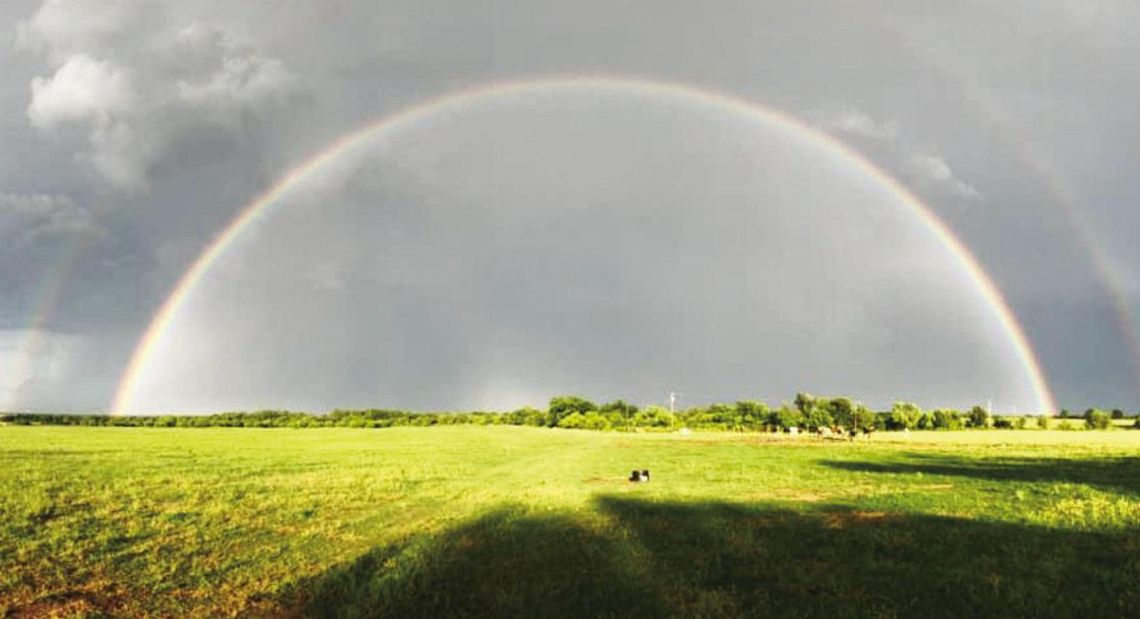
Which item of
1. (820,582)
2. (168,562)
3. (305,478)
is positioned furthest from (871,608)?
(305,478)

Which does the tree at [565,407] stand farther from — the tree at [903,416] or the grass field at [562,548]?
the grass field at [562,548]

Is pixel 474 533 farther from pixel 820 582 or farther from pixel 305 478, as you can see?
pixel 305 478

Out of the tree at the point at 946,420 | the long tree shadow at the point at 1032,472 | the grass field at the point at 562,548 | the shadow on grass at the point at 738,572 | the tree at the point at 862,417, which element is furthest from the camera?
the tree at the point at 946,420

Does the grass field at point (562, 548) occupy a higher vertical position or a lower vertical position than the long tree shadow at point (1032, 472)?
higher

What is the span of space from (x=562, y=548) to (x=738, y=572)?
414cm

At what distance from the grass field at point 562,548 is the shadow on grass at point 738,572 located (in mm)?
62

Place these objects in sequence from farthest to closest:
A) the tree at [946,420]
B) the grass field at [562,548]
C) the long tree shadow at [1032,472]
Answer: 1. the tree at [946,420]
2. the long tree shadow at [1032,472]
3. the grass field at [562,548]

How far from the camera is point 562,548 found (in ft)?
53.1

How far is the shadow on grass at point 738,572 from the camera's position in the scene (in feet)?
37.3

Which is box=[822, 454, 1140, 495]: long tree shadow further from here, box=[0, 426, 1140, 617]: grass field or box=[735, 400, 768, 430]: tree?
box=[735, 400, 768, 430]: tree

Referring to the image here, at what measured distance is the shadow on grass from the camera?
1138cm

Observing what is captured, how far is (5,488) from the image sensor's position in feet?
87.9

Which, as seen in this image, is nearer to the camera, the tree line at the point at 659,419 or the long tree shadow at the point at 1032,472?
the long tree shadow at the point at 1032,472

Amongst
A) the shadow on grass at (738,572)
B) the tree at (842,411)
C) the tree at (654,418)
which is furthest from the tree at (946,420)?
the shadow on grass at (738,572)
